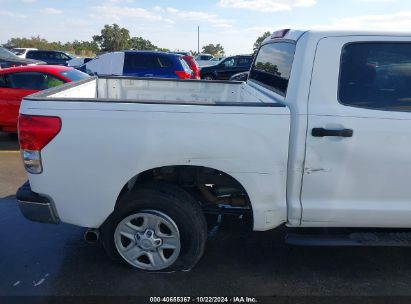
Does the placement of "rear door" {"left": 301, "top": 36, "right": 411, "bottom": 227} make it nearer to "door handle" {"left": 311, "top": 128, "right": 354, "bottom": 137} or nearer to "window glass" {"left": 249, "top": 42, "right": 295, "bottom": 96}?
"door handle" {"left": 311, "top": 128, "right": 354, "bottom": 137}

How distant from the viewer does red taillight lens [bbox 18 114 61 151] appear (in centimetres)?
277

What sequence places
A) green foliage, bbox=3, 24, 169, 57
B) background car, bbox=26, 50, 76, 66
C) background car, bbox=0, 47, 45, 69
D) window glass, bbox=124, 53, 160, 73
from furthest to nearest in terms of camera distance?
green foliage, bbox=3, 24, 169, 57 → background car, bbox=26, 50, 76, 66 → background car, bbox=0, 47, 45, 69 → window glass, bbox=124, 53, 160, 73

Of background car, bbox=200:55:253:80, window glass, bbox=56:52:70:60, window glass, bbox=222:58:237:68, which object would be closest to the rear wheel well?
background car, bbox=200:55:253:80

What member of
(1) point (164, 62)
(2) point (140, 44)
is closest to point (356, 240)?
(1) point (164, 62)

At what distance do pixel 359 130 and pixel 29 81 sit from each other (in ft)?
21.9

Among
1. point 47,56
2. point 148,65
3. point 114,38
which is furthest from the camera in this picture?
→ point 114,38

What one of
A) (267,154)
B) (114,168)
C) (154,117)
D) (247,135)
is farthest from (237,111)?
(114,168)

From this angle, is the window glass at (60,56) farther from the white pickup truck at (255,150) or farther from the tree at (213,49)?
the tree at (213,49)

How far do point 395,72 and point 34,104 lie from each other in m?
2.52

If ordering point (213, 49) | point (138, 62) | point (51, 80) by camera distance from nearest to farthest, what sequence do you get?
1. point (51, 80)
2. point (138, 62)
3. point (213, 49)

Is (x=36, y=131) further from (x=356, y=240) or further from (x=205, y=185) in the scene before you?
(x=356, y=240)

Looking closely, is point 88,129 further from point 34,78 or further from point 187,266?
point 34,78

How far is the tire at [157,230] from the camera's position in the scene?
9.91 feet

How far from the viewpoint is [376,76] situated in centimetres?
290
